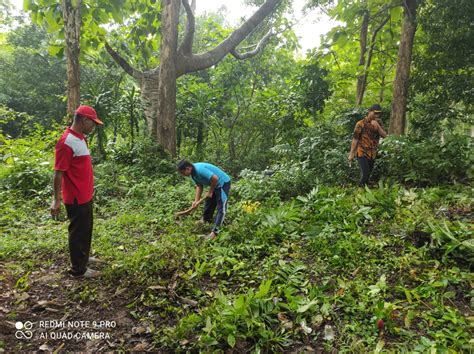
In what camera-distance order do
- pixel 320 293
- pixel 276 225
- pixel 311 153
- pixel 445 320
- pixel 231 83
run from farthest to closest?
pixel 231 83, pixel 311 153, pixel 276 225, pixel 320 293, pixel 445 320

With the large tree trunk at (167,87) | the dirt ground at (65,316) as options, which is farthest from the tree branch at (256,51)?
the dirt ground at (65,316)

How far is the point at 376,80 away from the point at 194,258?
39.0 feet

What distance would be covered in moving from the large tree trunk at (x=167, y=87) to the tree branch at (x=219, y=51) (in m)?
0.53

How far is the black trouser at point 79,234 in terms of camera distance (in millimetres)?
3561

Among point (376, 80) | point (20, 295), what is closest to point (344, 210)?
point (20, 295)

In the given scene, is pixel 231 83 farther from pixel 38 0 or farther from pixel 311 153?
pixel 38 0

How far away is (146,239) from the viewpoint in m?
4.89

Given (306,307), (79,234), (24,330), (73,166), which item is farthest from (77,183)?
(306,307)

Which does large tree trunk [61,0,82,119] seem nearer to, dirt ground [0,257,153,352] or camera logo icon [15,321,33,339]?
dirt ground [0,257,153,352]

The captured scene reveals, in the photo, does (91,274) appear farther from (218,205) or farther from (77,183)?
(218,205)

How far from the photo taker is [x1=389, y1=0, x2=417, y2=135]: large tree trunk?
24.0ft

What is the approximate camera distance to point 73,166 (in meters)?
3.45

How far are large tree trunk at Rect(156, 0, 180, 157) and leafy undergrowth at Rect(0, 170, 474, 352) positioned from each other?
4295 millimetres

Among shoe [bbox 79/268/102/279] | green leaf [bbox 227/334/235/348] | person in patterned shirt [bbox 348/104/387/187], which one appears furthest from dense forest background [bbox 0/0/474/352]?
person in patterned shirt [bbox 348/104/387/187]
